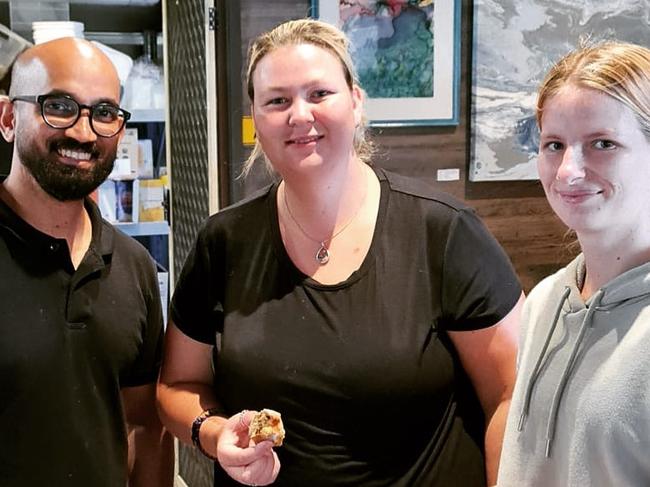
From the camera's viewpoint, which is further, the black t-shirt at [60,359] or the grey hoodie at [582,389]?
the black t-shirt at [60,359]

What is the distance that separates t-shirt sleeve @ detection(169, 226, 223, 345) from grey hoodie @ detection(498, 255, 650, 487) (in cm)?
63

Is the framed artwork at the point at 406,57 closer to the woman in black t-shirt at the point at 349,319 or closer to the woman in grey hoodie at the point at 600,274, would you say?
the woman in black t-shirt at the point at 349,319

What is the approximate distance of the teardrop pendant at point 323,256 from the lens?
1480 mm

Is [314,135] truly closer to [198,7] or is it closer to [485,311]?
[485,311]

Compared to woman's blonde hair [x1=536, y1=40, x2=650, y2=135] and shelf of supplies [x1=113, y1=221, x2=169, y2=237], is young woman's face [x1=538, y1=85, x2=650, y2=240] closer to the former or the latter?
woman's blonde hair [x1=536, y1=40, x2=650, y2=135]

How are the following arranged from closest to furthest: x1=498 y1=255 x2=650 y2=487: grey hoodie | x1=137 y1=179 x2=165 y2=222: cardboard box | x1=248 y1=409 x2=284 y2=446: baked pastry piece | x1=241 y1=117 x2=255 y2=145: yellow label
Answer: x1=498 y1=255 x2=650 y2=487: grey hoodie
x1=248 y1=409 x2=284 y2=446: baked pastry piece
x1=241 y1=117 x2=255 y2=145: yellow label
x1=137 y1=179 x2=165 y2=222: cardboard box

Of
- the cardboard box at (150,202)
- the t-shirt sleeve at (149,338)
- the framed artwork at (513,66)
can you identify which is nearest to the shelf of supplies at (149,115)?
the cardboard box at (150,202)

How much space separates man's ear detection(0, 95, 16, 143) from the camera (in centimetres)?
154

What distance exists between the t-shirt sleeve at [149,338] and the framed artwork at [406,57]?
187cm

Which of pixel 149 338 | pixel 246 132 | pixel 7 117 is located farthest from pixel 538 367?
pixel 246 132

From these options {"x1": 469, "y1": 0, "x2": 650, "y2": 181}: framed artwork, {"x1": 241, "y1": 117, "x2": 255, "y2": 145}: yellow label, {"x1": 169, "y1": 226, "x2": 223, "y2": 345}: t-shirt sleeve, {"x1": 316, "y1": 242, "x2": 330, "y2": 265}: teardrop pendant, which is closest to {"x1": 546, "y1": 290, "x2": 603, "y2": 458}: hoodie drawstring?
{"x1": 316, "y1": 242, "x2": 330, "y2": 265}: teardrop pendant

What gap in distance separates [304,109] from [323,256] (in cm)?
27

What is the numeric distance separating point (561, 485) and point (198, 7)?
2.62m

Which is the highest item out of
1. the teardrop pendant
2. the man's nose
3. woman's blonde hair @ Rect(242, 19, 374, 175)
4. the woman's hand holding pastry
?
woman's blonde hair @ Rect(242, 19, 374, 175)
